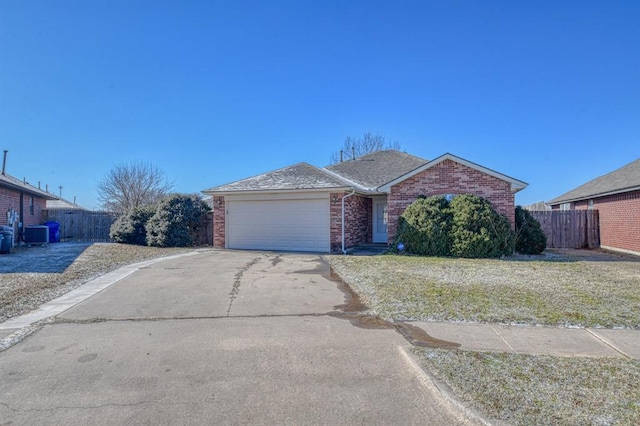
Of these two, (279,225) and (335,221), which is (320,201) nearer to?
(335,221)

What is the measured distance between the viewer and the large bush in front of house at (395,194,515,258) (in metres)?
13.0

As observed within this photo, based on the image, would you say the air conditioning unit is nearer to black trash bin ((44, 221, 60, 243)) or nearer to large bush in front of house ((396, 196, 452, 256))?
black trash bin ((44, 221, 60, 243))

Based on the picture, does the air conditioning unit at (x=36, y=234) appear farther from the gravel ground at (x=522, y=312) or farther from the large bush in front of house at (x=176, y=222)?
the gravel ground at (x=522, y=312)

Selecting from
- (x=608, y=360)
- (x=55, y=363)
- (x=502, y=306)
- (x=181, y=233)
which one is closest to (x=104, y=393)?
(x=55, y=363)

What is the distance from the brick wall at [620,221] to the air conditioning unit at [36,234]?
25.7 metres

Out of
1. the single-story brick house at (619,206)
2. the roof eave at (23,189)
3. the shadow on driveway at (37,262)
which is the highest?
the roof eave at (23,189)

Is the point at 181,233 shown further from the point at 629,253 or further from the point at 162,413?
the point at 629,253

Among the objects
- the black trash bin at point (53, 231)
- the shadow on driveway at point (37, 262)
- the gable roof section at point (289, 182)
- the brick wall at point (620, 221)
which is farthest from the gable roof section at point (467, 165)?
the black trash bin at point (53, 231)

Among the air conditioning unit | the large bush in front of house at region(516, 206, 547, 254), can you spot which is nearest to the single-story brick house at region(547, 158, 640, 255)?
the large bush in front of house at region(516, 206, 547, 254)

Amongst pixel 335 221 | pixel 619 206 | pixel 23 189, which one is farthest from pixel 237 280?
pixel 619 206

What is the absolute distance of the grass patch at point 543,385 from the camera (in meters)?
2.90

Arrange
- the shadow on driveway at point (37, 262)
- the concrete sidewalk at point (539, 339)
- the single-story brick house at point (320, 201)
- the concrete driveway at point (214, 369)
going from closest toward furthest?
the concrete driveway at point (214, 369) < the concrete sidewalk at point (539, 339) < the shadow on driveway at point (37, 262) < the single-story brick house at point (320, 201)

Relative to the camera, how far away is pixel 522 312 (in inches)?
229

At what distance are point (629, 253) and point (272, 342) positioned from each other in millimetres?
16812
